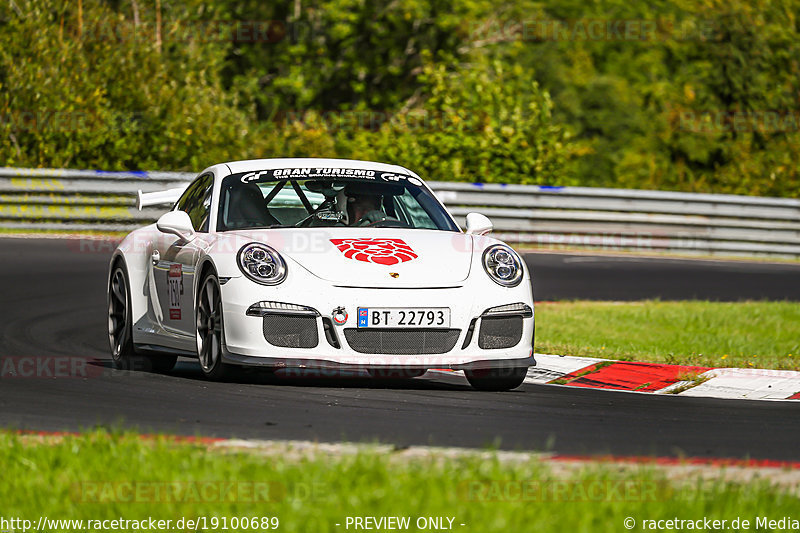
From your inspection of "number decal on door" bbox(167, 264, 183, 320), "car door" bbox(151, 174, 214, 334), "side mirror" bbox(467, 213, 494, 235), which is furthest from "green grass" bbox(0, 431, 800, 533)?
"side mirror" bbox(467, 213, 494, 235)

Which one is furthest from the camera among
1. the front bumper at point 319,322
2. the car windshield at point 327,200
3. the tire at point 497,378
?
the car windshield at point 327,200

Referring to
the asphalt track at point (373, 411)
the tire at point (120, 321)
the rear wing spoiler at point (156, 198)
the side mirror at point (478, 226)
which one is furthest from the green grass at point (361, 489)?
the rear wing spoiler at point (156, 198)

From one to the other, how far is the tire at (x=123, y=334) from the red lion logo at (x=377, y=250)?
173 cm

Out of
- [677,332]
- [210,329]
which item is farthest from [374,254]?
[677,332]

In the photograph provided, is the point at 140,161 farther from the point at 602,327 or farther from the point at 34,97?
the point at 602,327

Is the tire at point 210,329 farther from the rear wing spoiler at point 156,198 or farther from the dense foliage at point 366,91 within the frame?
the dense foliage at point 366,91

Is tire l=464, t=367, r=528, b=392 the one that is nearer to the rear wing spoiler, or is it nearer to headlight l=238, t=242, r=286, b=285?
headlight l=238, t=242, r=286, b=285

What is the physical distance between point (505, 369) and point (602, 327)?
156 inches

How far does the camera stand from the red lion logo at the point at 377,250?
309 inches

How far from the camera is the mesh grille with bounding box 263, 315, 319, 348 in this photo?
7645 mm

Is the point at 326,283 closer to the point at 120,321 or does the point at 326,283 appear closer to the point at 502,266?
the point at 502,266

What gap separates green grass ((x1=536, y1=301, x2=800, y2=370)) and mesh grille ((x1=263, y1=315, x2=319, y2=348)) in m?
2.79

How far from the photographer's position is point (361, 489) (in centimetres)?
466

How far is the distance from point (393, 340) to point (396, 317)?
13 centimetres
